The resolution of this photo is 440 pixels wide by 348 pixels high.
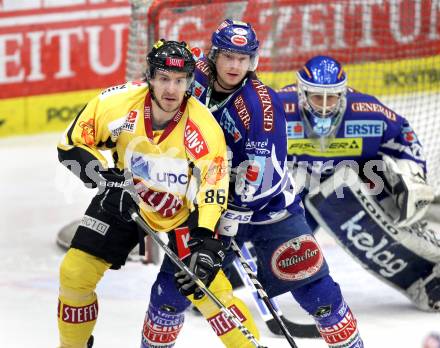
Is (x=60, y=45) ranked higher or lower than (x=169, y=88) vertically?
lower

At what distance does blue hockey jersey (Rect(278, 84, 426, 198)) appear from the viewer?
555 centimetres

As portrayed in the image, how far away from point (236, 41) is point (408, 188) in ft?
4.14

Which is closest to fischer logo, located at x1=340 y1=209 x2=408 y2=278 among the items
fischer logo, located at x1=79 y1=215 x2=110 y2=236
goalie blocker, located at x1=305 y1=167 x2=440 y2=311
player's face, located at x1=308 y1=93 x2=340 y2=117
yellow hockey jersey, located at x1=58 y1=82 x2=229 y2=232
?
goalie blocker, located at x1=305 y1=167 x2=440 y2=311

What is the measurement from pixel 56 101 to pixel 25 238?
1.70 metres

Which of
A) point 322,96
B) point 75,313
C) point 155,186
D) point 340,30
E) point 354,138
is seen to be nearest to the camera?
point 155,186

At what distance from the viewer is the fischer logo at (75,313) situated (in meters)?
4.64

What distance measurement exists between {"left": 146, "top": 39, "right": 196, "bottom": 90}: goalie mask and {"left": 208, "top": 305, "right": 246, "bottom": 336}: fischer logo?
2.65ft

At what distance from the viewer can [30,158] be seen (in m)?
7.82

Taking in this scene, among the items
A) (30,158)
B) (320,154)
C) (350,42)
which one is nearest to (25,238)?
(30,158)

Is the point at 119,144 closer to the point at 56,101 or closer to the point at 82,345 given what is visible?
the point at 82,345

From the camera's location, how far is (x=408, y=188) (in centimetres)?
549

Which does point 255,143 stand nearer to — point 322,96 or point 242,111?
point 242,111

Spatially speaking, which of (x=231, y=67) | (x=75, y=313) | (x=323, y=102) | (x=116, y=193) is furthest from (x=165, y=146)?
Result: (x=323, y=102)

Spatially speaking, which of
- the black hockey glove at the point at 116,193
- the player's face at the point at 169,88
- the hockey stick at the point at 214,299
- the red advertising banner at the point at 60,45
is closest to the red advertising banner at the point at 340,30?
the red advertising banner at the point at 60,45
